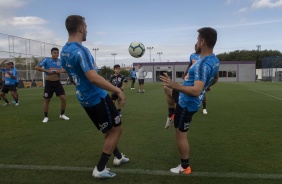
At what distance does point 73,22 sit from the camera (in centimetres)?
379

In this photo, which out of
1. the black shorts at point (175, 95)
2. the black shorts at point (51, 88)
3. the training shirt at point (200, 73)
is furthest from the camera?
the black shorts at point (51, 88)

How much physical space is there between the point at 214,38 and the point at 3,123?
22.9 feet

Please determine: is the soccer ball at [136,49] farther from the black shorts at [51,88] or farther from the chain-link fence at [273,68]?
the chain-link fence at [273,68]

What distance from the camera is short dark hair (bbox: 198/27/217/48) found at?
383 centimetres

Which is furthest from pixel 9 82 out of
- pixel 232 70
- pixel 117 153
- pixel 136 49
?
pixel 232 70

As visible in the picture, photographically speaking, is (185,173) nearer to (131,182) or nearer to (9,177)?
(131,182)

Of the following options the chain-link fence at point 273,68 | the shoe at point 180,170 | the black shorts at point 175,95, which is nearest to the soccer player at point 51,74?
the black shorts at point 175,95

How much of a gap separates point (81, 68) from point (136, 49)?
922cm

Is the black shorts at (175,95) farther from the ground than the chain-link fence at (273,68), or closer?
closer

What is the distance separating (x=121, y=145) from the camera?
5.71 metres

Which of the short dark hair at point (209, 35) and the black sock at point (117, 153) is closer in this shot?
the short dark hair at point (209, 35)

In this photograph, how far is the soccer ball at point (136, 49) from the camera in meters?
12.7

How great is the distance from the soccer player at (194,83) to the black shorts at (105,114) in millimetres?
867

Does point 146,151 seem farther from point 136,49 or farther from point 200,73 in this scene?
point 136,49
